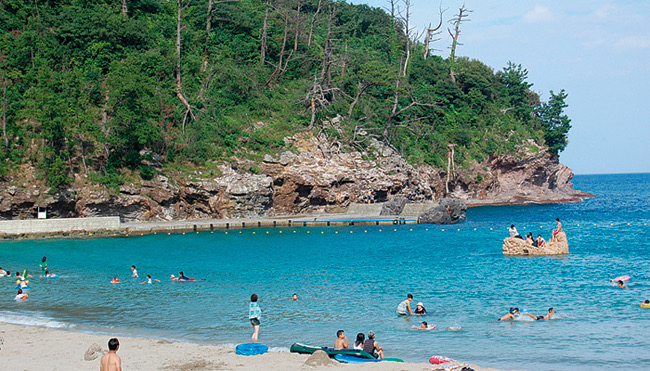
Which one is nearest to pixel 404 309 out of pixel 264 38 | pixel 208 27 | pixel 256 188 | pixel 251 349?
pixel 251 349

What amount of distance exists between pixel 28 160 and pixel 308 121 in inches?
1083

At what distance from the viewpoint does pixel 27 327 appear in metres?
18.8

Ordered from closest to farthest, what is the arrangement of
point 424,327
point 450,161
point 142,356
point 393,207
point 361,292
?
point 142,356
point 424,327
point 361,292
point 393,207
point 450,161

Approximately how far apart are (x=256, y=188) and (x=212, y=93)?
13218mm

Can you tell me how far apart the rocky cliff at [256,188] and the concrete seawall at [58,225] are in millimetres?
1874

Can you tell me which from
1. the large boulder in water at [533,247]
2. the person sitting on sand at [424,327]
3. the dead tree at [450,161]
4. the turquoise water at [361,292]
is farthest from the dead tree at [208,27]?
the person sitting on sand at [424,327]

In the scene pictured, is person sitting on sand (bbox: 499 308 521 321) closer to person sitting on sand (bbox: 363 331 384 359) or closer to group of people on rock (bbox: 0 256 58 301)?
person sitting on sand (bbox: 363 331 384 359)

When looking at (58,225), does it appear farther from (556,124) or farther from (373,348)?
(556,124)

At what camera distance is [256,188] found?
5319 cm

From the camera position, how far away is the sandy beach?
14.1m

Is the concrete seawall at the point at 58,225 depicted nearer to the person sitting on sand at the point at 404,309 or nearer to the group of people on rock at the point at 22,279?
the group of people on rock at the point at 22,279

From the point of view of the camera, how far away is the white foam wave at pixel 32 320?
1928cm

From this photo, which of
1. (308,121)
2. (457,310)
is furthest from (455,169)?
(457,310)

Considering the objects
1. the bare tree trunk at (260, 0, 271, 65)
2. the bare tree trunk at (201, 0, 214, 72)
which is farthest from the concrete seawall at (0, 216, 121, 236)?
the bare tree trunk at (260, 0, 271, 65)
